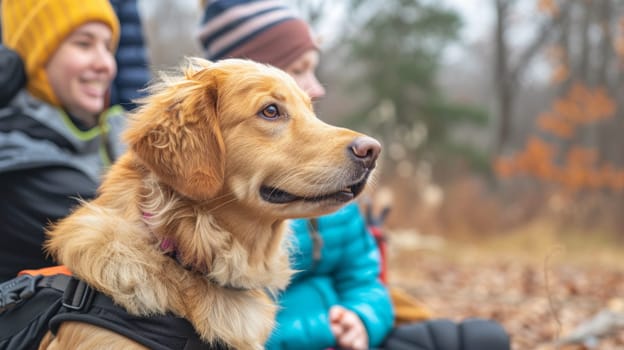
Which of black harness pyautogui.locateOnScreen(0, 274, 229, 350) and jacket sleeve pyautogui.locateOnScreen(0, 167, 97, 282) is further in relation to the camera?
jacket sleeve pyautogui.locateOnScreen(0, 167, 97, 282)

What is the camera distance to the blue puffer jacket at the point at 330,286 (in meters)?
2.80

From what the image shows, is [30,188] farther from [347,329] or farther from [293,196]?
[347,329]

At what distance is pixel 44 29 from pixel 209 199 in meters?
1.67

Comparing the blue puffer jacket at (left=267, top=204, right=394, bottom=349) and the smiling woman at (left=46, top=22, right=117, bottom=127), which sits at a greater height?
the smiling woman at (left=46, top=22, right=117, bottom=127)

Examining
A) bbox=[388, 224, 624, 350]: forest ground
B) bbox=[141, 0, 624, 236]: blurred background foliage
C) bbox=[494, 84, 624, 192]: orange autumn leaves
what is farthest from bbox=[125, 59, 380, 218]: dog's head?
bbox=[494, 84, 624, 192]: orange autumn leaves

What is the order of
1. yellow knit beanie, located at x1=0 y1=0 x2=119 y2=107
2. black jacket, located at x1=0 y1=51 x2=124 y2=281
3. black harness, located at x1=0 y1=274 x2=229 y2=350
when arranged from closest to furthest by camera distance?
black harness, located at x1=0 y1=274 x2=229 y2=350 → black jacket, located at x1=0 y1=51 x2=124 y2=281 → yellow knit beanie, located at x1=0 y1=0 x2=119 y2=107

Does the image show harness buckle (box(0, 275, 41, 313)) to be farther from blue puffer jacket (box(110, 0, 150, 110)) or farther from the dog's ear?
blue puffer jacket (box(110, 0, 150, 110))

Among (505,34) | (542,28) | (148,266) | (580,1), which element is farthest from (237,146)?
(542,28)

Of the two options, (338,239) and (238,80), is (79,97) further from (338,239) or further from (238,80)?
(338,239)

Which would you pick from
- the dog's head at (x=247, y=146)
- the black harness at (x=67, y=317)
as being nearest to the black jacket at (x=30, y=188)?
the black harness at (x=67, y=317)

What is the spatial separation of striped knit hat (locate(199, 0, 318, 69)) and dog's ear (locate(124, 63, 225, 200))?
1.13 meters

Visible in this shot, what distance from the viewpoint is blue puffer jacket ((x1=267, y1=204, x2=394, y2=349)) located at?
280 centimetres

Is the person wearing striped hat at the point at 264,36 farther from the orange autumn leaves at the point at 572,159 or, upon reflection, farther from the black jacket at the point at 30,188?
the orange autumn leaves at the point at 572,159

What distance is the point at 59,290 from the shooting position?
220cm
